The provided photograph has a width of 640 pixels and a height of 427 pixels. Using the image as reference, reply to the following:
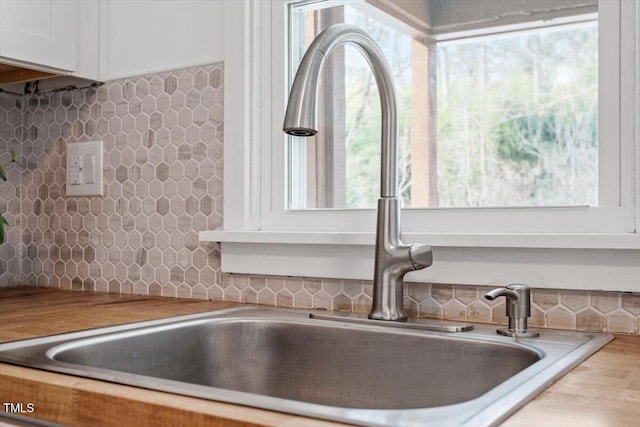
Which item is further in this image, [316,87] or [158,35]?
[158,35]

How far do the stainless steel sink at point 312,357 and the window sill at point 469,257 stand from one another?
106 millimetres

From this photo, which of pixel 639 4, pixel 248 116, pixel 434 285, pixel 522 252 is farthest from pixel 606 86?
pixel 248 116

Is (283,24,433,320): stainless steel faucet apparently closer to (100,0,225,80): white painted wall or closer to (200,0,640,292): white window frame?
(200,0,640,292): white window frame

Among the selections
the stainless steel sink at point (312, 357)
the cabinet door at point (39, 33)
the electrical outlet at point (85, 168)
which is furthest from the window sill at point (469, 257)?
the cabinet door at point (39, 33)

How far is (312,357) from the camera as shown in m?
1.20

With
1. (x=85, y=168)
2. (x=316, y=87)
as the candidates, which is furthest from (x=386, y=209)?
(x=85, y=168)

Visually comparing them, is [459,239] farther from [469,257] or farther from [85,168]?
[85,168]

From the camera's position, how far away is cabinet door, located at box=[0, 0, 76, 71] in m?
1.55

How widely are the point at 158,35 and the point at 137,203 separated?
0.41 m

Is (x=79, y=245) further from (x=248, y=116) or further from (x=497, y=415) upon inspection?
(x=497, y=415)

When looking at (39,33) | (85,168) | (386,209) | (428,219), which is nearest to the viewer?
(386,209)

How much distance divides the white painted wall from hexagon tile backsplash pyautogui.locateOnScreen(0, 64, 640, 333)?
0.03 m

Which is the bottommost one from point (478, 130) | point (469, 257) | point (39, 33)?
point (469, 257)

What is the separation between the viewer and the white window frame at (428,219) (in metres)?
1.14
